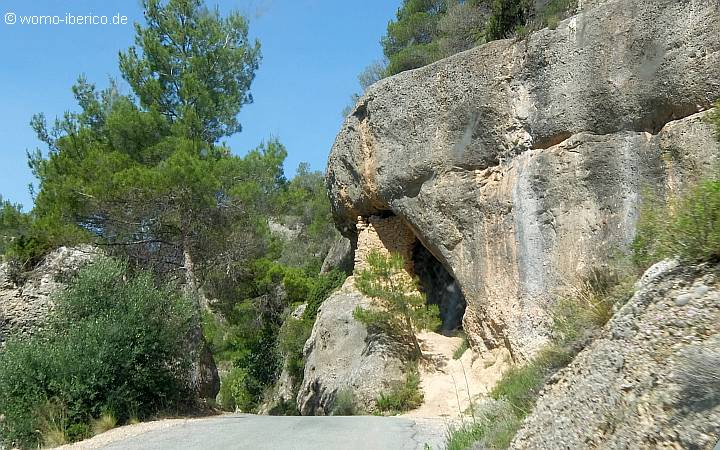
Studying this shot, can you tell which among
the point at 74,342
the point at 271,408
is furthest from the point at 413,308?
the point at 271,408

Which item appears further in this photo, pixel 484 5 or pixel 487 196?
pixel 484 5

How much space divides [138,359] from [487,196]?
824 cm

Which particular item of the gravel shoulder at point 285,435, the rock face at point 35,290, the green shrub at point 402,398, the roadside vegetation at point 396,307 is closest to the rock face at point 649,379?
the gravel shoulder at point 285,435

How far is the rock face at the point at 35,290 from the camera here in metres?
18.0

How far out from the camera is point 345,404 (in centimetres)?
1762

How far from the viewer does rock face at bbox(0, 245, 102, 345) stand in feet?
59.0

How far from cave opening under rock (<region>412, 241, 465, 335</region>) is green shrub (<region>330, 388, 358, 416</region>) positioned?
4539 mm

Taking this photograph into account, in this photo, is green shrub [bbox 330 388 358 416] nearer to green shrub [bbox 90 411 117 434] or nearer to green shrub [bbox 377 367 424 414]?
green shrub [bbox 377 367 424 414]

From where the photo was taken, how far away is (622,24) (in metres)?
15.2

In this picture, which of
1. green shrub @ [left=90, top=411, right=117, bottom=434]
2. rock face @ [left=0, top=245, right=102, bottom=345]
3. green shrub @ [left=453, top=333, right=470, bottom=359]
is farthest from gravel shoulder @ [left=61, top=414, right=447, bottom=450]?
rock face @ [left=0, top=245, right=102, bottom=345]

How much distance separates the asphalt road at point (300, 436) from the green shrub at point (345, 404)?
485 centimetres

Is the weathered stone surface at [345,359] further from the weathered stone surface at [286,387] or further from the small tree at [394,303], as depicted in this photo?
the weathered stone surface at [286,387]

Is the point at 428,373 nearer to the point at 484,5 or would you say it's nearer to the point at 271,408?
the point at 271,408

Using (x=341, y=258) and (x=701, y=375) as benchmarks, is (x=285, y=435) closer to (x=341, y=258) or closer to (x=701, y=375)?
(x=701, y=375)
